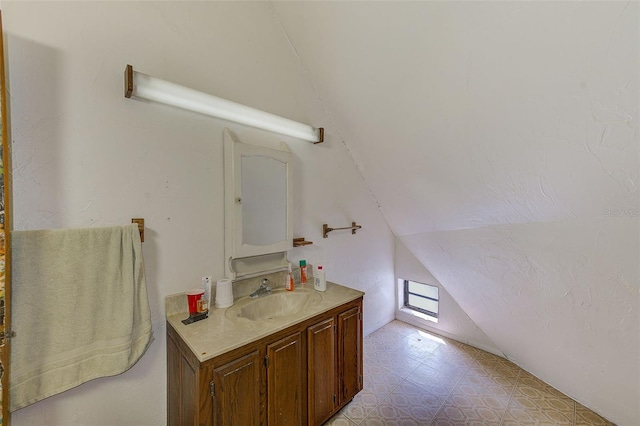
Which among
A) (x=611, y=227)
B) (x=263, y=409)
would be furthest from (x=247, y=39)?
(x=611, y=227)

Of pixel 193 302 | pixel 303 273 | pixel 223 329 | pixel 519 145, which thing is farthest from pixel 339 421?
pixel 519 145

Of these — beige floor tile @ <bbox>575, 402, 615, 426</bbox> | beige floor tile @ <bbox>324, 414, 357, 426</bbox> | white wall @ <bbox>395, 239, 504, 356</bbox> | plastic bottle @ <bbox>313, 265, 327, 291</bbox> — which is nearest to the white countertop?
plastic bottle @ <bbox>313, 265, 327, 291</bbox>

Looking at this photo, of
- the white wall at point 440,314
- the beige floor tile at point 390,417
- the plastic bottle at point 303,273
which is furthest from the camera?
the white wall at point 440,314

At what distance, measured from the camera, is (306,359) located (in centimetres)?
128

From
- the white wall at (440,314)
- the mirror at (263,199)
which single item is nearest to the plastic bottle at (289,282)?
the mirror at (263,199)

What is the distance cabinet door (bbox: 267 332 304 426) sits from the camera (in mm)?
1134

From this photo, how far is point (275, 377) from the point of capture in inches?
45.2

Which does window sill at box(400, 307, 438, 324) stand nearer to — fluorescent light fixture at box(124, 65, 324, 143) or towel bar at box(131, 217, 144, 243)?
fluorescent light fixture at box(124, 65, 324, 143)

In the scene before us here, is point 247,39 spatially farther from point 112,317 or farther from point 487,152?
point 112,317

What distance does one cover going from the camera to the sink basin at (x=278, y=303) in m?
1.45

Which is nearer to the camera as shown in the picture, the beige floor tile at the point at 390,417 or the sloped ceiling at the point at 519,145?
the sloped ceiling at the point at 519,145

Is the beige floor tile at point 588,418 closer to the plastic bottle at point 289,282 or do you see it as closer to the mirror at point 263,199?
the plastic bottle at point 289,282

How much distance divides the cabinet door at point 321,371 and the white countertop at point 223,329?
4.6 inches

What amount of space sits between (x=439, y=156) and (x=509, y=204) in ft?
1.56
